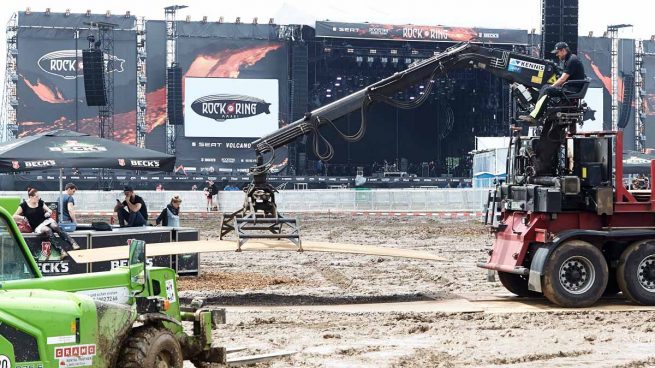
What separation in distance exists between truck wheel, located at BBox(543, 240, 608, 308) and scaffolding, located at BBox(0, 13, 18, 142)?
1518 inches

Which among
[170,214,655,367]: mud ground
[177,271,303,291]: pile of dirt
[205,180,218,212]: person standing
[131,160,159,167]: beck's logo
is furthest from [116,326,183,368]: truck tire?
[205,180,218,212]: person standing

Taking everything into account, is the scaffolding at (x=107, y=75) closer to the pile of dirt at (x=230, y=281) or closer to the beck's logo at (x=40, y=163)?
the beck's logo at (x=40, y=163)

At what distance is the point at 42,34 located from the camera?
1986 inches

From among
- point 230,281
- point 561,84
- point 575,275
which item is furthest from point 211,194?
point 575,275

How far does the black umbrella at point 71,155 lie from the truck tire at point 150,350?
38.1ft

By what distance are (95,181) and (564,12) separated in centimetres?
2345

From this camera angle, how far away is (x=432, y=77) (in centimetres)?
1881

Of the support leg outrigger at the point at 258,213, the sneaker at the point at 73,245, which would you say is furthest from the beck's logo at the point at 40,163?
the support leg outrigger at the point at 258,213

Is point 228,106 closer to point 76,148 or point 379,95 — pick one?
point 76,148

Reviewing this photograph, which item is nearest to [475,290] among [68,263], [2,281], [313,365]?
[68,263]

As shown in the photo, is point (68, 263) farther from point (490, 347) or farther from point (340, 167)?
point (340, 167)

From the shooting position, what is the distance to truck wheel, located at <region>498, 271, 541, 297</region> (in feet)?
55.3

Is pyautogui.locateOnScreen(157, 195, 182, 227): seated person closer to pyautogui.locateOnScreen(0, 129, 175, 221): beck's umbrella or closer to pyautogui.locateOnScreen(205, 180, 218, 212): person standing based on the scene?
pyautogui.locateOnScreen(0, 129, 175, 221): beck's umbrella

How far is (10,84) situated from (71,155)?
33.0 meters
